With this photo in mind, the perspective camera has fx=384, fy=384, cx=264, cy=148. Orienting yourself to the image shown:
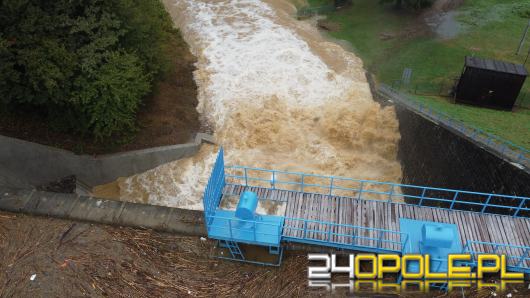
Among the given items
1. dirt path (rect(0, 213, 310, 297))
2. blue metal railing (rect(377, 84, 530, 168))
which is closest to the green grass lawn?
blue metal railing (rect(377, 84, 530, 168))

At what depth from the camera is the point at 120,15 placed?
16.6 meters

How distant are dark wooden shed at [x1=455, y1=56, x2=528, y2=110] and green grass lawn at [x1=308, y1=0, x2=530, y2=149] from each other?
0.62 meters

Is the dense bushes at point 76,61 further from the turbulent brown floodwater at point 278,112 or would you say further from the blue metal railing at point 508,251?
the blue metal railing at point 508,251

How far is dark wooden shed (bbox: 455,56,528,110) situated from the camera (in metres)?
18.5

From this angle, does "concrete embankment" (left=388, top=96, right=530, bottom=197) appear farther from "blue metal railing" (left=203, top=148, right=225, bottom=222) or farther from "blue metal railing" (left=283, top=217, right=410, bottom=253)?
"blue metal railing" (left=203, top=148, right=225, bottom=222)

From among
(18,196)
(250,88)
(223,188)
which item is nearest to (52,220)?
(18,196)

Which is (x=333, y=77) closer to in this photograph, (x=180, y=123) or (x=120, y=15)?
(x=180, y=123)

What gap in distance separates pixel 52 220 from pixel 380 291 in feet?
29.6

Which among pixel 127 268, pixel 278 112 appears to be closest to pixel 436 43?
pixel 278 112

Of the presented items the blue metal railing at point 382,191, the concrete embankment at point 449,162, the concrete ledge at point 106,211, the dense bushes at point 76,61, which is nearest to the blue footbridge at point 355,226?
the concrete ledge at point 106,211

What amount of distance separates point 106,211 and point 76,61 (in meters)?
7.29

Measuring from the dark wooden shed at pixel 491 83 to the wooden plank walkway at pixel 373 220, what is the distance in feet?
36.3

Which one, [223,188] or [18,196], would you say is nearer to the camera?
[223,188]

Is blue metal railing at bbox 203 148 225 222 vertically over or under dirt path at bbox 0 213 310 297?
over
